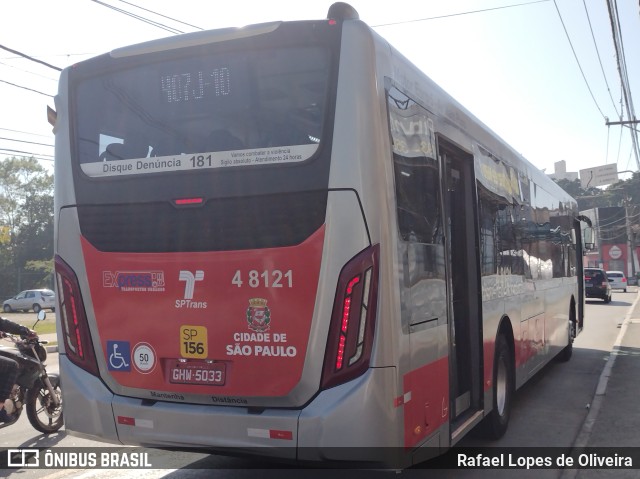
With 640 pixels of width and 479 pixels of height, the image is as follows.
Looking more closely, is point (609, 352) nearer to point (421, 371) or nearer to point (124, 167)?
point (421, 371)

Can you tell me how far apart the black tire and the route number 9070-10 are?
3447 millimetres

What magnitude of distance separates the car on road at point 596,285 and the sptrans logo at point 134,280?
30616 millimetres

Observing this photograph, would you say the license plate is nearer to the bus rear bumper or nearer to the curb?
the bus rear bumper

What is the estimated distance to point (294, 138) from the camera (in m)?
4.29

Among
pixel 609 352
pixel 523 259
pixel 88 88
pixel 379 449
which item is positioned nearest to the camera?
pixel 379 449

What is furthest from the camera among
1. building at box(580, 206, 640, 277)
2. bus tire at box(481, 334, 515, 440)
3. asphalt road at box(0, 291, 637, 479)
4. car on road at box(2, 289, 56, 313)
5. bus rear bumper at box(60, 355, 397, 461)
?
building at box(580, 206, 640, 277)

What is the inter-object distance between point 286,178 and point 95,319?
5.95 feet

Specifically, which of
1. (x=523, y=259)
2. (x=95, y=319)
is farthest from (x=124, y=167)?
(x=523, y=259)

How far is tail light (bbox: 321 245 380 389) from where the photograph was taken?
4.04m

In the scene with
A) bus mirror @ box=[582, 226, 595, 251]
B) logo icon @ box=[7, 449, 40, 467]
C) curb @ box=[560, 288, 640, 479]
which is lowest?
curb @ box=[560, 288, 640, 479]

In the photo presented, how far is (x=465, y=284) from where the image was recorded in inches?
237

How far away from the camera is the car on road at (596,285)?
31953 millimetres

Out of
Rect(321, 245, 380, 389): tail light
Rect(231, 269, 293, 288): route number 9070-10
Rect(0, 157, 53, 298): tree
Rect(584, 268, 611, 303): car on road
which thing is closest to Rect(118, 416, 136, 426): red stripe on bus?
Rect(231, 269, 293, 288): route number 9070-10

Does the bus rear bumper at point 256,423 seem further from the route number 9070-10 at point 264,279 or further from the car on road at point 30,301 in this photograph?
the car on road at point 30,301
